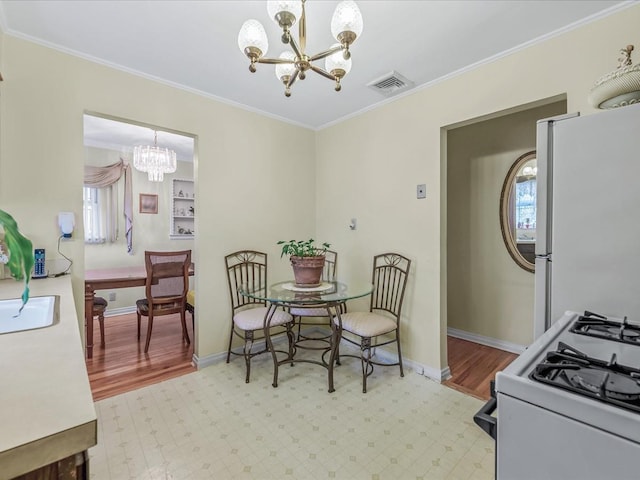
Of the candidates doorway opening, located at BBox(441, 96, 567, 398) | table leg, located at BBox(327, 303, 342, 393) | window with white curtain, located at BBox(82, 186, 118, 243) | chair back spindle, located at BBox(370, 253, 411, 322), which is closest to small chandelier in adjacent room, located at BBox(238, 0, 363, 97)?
table leg, located at BBox(327, 303, 342, 393)

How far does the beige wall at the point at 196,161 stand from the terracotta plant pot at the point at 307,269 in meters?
0.75

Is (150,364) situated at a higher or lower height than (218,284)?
lower

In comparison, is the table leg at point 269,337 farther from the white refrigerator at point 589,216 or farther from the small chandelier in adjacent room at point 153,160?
the small chandelier in adjacent room at point 153,160

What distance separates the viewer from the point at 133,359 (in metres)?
2.95

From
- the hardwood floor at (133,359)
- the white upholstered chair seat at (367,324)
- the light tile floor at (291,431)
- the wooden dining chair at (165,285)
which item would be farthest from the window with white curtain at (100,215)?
the white upholstered chair seat at (367,324)

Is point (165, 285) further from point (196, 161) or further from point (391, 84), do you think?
point (391, 84)

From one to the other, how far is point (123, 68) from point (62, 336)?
218 cm

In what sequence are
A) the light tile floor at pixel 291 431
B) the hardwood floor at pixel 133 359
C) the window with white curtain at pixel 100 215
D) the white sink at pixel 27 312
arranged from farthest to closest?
the window with white curtain at pixel 100 215, the hardwood floor at pixel 133 359, the light tile floor at pixel 291 431, the white sink at pixel 27 312

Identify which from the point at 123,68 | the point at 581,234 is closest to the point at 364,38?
the point at 581,234

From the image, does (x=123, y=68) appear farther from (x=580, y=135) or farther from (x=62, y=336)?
(x=580, y=135)

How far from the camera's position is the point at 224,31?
189 cm

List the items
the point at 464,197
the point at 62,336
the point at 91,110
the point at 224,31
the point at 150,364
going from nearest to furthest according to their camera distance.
A: the point at 62,336 < the point at 224,31 < the point at 91,110 < the point at 150,364 < the point at 464,197

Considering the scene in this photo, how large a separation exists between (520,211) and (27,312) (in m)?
3.75

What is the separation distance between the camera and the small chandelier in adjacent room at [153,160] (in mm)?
3646
